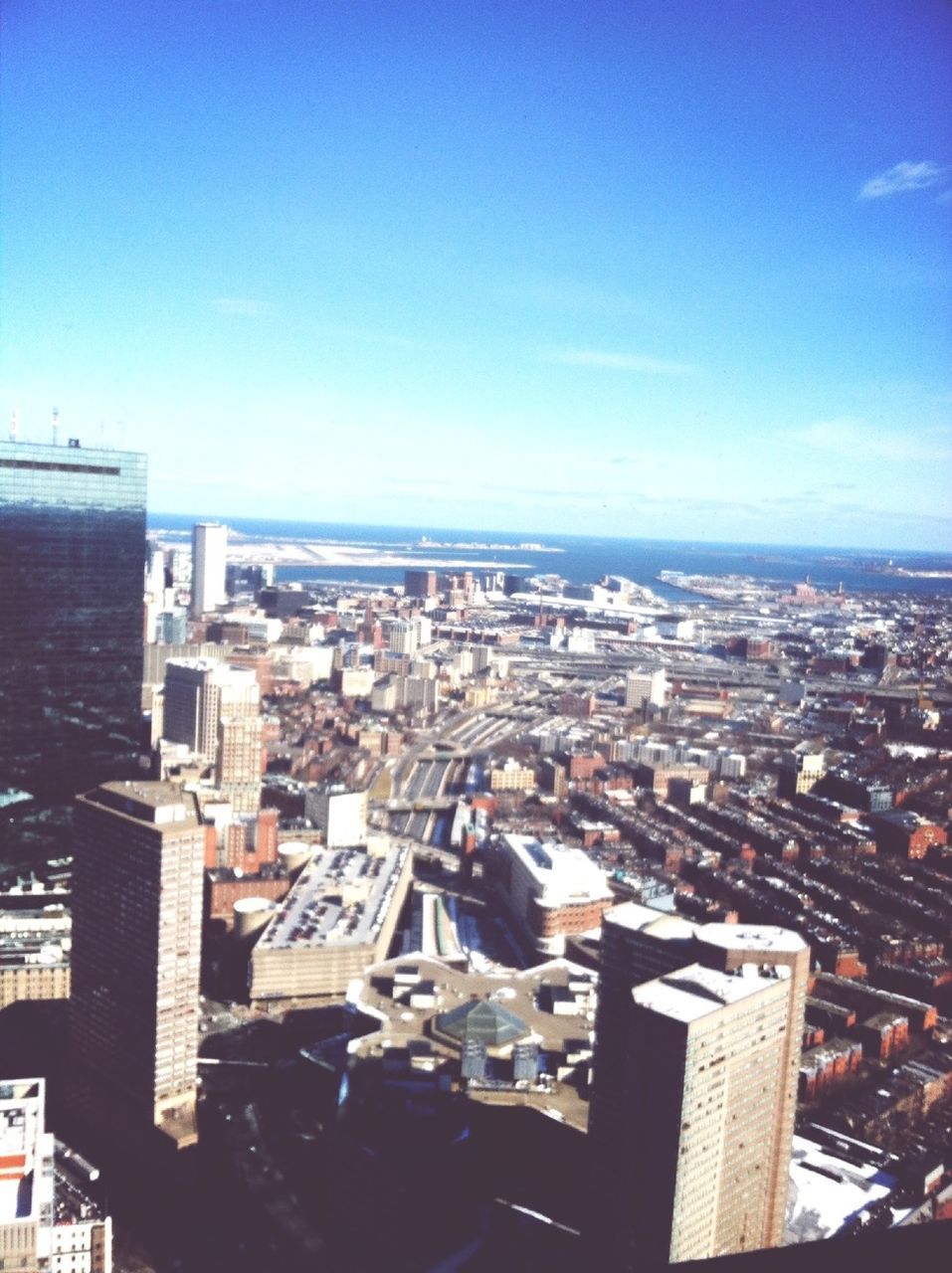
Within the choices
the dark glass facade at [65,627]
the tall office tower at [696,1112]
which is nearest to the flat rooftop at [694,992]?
the tall office tower at [696,1112]

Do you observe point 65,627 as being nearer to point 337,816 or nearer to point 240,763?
point 240,763

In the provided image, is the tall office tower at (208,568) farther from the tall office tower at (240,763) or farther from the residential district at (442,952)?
the tall office tower at (240,763)

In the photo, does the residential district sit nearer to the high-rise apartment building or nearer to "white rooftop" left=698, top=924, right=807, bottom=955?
"white rooftop" left=698, top=924, right=807, bottom=955

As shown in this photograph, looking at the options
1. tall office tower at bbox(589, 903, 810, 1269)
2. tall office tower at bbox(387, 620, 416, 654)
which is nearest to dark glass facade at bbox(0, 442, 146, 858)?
tall office tower at bbox(589, 903, 810, 1269)

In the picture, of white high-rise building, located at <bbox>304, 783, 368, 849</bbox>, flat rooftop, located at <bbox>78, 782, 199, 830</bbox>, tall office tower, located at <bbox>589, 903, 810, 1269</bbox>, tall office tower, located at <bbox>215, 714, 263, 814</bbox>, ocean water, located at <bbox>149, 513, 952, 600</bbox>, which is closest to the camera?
tall office tower, located at <bbox>589, 903, 810, 1269</bbox>

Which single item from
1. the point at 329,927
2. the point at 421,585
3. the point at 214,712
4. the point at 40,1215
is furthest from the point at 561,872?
the point at 421,585
